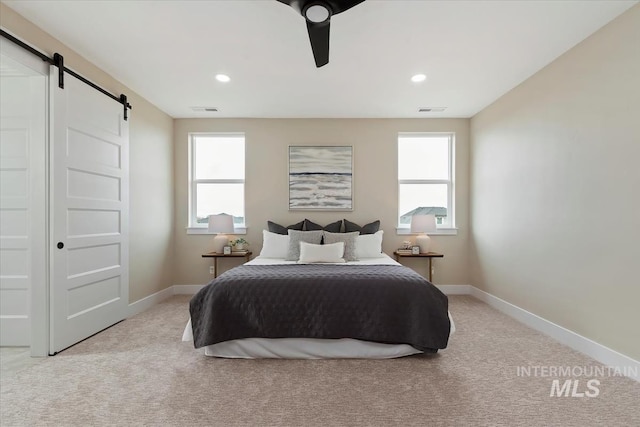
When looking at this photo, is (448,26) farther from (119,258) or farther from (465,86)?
(119,258)

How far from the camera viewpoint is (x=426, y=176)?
4730 millimetres

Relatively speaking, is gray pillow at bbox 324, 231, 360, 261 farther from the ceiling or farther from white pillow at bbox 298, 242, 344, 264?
the ceiling

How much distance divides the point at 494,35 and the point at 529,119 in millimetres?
1194

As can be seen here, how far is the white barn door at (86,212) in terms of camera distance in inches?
101

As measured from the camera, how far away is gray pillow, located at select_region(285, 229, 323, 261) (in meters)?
3.84

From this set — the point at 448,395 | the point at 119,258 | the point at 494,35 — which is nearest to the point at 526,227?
the point at 494,35

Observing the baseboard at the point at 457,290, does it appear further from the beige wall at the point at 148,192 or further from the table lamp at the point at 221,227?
the beige wall at the point at 148,192

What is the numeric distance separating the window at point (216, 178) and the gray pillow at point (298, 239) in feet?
3.74

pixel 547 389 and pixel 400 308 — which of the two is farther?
pixel 400 308

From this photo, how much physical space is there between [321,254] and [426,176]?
89.5 inches

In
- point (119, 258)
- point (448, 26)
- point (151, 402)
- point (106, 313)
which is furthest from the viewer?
point (119, 258)

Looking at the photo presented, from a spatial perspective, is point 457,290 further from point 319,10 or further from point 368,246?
point 319,10

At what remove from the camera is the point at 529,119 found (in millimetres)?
3252

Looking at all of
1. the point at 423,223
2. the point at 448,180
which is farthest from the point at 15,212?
A: the point at 448,180
